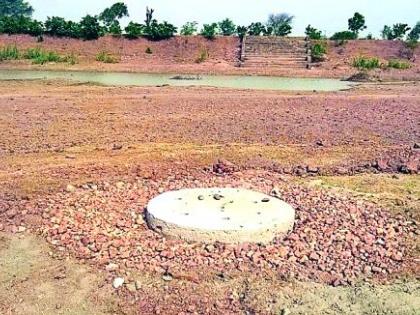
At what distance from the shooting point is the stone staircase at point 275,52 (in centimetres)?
2631

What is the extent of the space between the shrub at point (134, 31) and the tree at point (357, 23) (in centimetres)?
1252

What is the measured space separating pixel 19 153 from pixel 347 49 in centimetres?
2505

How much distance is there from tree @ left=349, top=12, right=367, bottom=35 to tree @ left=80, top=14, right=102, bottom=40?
14925mm

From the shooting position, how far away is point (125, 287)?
4258 millimetres

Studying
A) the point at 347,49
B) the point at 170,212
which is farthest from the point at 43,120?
the point at 347,49

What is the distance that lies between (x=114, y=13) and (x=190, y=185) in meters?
33.4

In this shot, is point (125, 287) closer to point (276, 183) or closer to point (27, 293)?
point (27, 293)

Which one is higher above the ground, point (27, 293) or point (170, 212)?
point (170, 212)

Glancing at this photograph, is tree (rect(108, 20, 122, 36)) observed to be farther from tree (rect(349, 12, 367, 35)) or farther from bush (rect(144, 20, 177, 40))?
tree (rect(349, 12, 367, 35))

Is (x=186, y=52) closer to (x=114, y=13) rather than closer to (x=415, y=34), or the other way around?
(x=114, y=13)

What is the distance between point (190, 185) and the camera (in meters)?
6.23

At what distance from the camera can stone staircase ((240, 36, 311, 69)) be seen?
26.3 meters

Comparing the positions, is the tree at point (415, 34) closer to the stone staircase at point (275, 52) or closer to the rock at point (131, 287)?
the stone staircase at point (275, 52)

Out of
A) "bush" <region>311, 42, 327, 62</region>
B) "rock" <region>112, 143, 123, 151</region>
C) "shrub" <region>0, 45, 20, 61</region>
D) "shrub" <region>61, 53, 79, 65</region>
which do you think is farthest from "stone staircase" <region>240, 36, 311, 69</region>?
"rock" <region>112, 143, 123, 151</region>
